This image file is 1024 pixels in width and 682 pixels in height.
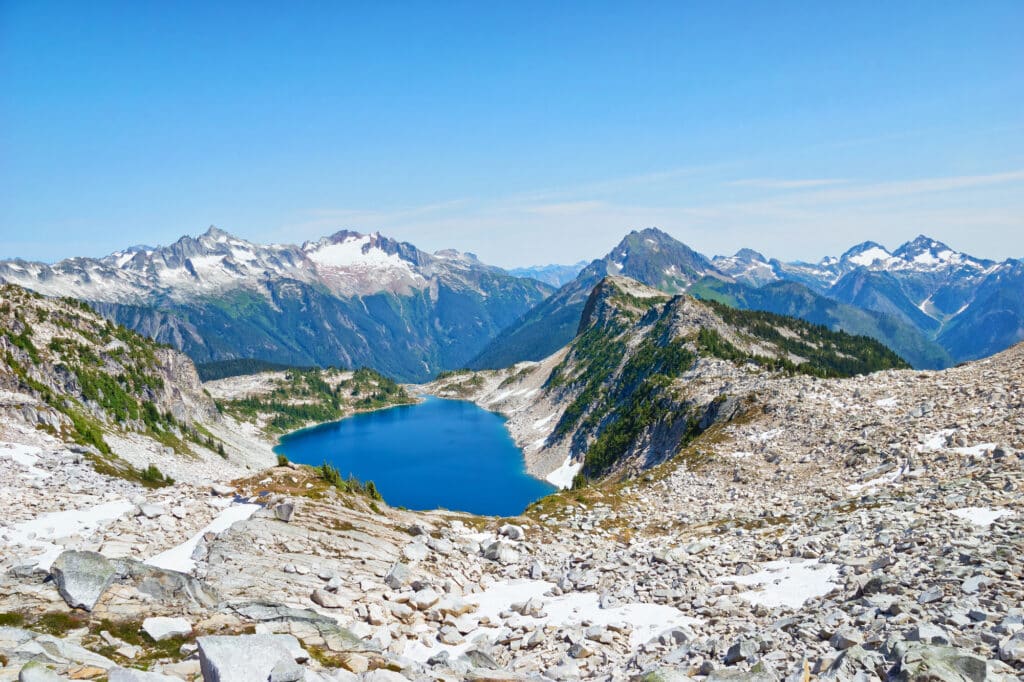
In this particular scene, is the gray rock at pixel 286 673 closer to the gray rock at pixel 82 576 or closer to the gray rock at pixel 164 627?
the gray rock at pixel 164 627

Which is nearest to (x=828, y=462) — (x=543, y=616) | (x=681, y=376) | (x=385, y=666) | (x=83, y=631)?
(x=543, y=616)

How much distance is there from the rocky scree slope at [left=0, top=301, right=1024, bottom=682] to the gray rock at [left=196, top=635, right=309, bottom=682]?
0.07 m

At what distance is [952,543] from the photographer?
77.8 feet

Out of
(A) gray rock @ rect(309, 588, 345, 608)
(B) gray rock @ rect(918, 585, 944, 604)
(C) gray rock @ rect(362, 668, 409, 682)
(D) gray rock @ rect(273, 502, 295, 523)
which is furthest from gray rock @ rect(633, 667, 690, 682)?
(D) gray rock @ rect(273, 502, 295, 523)

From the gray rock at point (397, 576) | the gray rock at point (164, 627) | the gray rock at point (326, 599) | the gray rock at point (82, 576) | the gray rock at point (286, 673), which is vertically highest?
the gray rock at point (82, 576)

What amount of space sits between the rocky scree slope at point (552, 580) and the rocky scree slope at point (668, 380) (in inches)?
1344

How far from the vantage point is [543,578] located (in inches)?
1212

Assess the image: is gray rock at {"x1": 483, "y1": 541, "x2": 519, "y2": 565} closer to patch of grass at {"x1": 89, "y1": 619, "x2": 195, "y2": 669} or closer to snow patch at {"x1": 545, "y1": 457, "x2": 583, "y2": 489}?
patch of grass at {"x1": 89, "y1": 619, "x2": 195, "y2": 669}

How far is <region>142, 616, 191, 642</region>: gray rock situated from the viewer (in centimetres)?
1880

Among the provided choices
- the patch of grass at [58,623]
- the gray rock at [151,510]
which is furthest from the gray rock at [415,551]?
the patch of grass at [58,623]

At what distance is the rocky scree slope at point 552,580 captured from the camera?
17.4 m

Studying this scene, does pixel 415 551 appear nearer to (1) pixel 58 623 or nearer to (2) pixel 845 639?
(1) pixel 58 623

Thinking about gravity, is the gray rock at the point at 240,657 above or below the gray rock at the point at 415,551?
above

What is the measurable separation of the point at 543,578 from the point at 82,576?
64.5 ft
